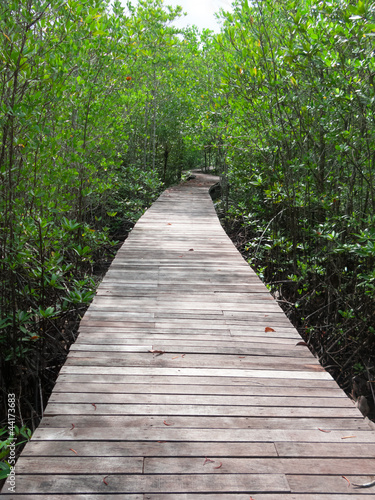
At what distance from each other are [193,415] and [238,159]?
737cm

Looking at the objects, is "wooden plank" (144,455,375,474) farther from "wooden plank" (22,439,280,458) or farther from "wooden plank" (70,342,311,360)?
"wooden plank" (70,342,311,360)

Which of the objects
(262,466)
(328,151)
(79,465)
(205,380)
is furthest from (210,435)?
(328,151)

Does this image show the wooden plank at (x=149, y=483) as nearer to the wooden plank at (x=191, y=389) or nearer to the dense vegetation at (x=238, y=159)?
the wooden plank at (x=191, y=389)

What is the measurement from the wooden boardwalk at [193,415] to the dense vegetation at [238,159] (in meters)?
0.57

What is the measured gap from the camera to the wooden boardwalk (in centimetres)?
138

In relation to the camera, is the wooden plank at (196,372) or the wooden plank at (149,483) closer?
the wooden plank at (149,483)

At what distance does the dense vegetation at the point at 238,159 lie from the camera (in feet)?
10.5

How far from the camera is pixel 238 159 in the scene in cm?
855

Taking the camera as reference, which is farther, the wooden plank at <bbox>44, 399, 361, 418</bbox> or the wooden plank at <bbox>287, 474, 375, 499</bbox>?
the wooden plank at <bbox>44, 399, 361, 418</bbox>

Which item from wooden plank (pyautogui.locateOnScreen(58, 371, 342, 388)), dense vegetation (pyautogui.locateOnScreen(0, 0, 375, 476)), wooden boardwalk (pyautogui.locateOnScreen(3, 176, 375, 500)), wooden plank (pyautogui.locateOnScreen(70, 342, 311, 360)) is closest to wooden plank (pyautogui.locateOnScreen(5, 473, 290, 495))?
wooden boardwalk (pyautogui.locateOnScreen(3, 176, 375, 500))

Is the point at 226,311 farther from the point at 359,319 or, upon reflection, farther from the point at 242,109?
the point at 242,109

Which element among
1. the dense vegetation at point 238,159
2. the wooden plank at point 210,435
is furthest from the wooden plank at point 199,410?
the dense vegetation at point 238,159

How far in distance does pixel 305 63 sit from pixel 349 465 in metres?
4.01

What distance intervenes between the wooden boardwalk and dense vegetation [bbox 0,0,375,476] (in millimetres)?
573
